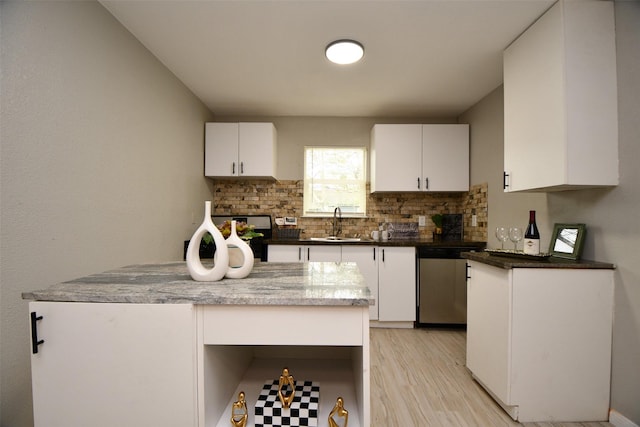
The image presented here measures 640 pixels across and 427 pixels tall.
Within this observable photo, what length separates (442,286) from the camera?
10.8 ft

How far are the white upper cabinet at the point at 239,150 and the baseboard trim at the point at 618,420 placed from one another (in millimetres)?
3496

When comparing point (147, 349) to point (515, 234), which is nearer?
point (147, 349)

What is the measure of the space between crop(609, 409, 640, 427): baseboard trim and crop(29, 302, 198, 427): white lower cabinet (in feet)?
7.66

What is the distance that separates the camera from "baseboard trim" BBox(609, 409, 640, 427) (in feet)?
5.42

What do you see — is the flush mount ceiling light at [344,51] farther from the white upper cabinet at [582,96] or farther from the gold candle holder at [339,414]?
the gold candle holder at [339,414]

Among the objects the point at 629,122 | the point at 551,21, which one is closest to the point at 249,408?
the point at 629,122

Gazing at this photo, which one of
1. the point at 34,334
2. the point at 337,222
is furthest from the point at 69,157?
the point at 337,222

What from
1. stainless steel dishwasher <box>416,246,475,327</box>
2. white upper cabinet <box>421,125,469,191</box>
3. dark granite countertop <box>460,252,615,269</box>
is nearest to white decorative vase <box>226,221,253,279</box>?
dark granite countertop <box>460,252,615,269</box>

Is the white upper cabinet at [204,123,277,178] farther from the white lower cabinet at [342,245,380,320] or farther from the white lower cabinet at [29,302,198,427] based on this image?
the white lower cabinet at [29,302,198,427]

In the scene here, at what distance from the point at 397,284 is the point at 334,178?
1.64 metres

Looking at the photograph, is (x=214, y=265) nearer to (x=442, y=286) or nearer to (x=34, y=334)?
(x=34, y=334)

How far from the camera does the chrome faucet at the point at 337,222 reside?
13.1 feet

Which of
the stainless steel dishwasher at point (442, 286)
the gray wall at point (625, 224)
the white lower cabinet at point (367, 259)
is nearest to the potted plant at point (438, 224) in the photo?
the stainless steel dishwasher at point (442, 286)

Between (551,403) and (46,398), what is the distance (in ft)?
8.47
